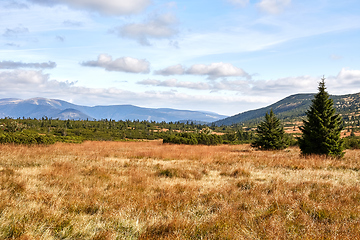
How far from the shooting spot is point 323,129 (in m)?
18.8

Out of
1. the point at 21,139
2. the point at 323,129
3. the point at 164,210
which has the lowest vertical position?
the point at 164,210

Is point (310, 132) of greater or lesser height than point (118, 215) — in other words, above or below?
above

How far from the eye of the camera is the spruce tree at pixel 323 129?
18.9 metres

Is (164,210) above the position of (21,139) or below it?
below

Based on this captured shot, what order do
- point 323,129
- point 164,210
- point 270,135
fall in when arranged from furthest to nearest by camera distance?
point 270,135 < point 323,129 < point 164,210

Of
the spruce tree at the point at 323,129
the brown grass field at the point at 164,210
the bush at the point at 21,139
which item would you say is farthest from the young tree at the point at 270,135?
the bush at the point at 21,139

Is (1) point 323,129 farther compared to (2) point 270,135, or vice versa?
(2) point 270,135

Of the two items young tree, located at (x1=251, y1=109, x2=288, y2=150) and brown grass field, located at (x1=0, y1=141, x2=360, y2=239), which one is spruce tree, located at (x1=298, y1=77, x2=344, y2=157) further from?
brown grass field, located at (x1=0, y1=141, x2=360, y2=239)

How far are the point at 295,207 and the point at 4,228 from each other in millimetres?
6191

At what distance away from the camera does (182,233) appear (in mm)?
3984

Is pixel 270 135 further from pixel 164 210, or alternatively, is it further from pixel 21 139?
pixel 21 139

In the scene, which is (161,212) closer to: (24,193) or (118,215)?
(118,215)

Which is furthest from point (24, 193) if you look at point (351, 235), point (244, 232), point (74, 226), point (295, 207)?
point (351, 235)

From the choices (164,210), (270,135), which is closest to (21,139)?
(164,210)
